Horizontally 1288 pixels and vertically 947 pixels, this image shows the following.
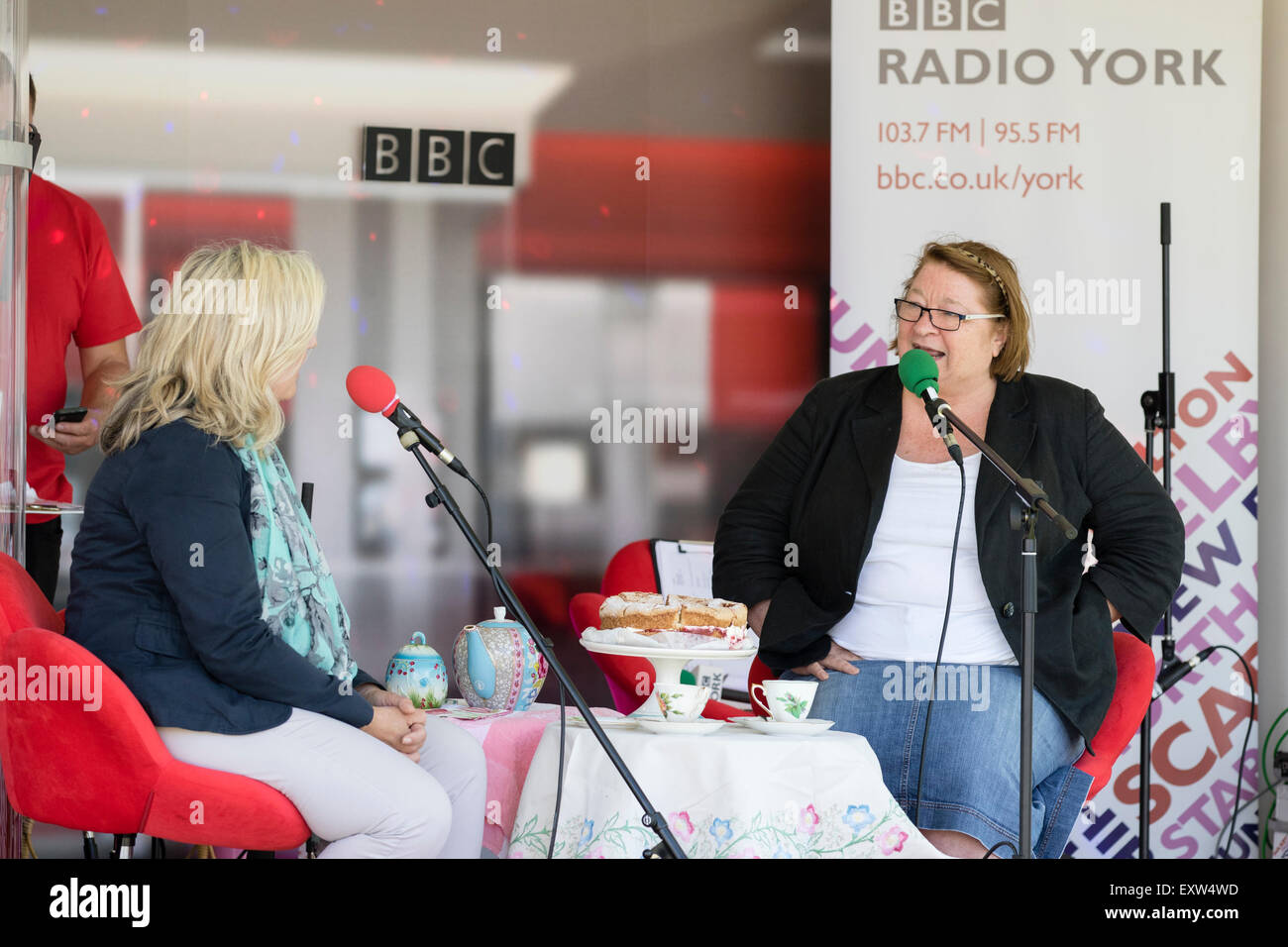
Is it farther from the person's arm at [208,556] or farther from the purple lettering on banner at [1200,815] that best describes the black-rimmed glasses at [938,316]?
the purple lettering on banner at [1200,815]

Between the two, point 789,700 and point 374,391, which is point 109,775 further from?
point 789,700

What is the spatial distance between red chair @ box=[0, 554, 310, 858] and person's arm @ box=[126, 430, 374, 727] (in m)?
0.16

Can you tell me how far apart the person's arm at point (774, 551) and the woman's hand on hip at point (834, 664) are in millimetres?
15

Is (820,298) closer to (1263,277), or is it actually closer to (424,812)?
(1263,277)

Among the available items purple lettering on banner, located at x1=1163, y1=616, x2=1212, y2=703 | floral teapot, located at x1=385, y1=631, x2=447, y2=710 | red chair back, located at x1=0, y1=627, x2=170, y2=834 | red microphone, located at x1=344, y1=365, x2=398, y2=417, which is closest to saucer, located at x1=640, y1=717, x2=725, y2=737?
floral teapot, located at x1=385, y1=631, x2=447, y2=710

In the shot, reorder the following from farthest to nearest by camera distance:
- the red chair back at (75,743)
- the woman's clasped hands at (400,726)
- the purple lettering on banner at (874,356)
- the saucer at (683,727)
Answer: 1. the purple lettering on banner at (874,356)
2. the woman's clasped hands at (400,726)
3. the saucer at (683,727)
4. the red chair back at (75,743)

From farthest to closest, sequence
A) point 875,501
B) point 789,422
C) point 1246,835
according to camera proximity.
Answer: point 1246,835 → point 789,422 → point 875,501

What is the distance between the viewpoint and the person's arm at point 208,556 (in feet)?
7.73

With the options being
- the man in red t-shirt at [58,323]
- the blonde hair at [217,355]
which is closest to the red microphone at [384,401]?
the blonde hair at [217,355]

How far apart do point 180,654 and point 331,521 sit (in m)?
2.61

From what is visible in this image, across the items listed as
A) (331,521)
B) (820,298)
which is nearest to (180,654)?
(331,521)

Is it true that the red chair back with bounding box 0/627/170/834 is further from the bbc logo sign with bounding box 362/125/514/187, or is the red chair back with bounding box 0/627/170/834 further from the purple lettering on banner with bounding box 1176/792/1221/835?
the purple lettering on banner with bounding box 1176/792/1221/835

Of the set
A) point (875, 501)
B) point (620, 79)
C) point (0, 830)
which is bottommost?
point (0, 830)
